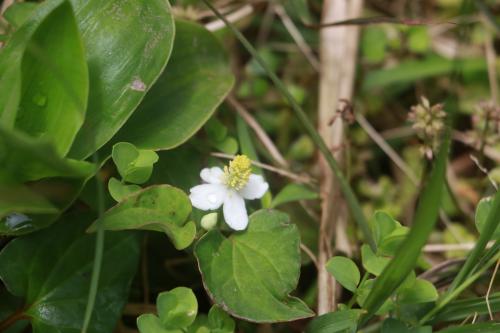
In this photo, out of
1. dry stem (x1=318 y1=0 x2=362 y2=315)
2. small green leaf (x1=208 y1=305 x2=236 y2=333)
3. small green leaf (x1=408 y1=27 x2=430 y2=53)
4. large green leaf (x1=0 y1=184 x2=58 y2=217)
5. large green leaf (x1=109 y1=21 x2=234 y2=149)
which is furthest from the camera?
small green leaf (x1=408 y1=27 x2=430 y2=53)

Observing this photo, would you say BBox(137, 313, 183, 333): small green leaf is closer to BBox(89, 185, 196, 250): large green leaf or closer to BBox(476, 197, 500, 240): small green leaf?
BBox(89, 185, 196, 250): large green leaf

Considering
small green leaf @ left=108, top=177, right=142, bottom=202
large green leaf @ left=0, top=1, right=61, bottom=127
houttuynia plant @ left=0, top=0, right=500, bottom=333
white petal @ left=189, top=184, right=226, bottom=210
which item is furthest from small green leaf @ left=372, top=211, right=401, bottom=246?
large green leaf @ left=0, top=1, right=61, bottom=127

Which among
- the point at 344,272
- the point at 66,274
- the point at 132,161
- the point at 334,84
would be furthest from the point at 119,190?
the point at 334,84

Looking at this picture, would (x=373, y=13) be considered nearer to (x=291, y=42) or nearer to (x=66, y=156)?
(x=291, y=42)

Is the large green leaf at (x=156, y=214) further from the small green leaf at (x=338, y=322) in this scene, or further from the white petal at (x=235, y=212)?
the small green leaf at (x=338, y=322)

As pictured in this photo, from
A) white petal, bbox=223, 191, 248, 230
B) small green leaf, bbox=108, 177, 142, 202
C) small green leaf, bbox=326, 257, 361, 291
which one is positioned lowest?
small green leaf, bbox=326, 257, 361, 291

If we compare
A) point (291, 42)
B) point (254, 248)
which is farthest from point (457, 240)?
point (291, 42)
